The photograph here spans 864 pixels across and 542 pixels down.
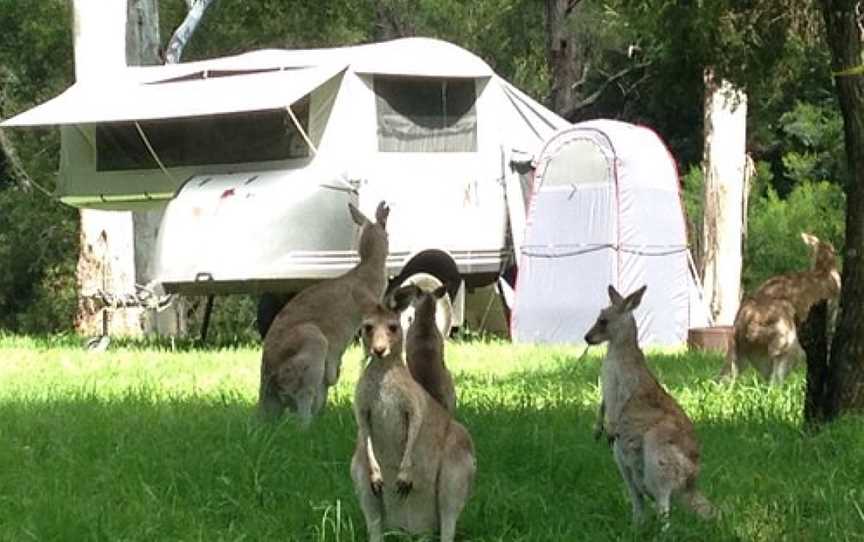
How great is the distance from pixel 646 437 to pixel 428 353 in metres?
2.06

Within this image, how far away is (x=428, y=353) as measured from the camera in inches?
284

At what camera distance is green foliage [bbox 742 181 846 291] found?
2123 centimetres

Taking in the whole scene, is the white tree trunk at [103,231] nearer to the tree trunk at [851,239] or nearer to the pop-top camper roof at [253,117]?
the pop-top camper roof at [253,117]


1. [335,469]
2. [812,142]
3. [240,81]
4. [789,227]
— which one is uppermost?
[240,81]

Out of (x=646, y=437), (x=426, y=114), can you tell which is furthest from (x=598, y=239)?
(x=646, y=437)

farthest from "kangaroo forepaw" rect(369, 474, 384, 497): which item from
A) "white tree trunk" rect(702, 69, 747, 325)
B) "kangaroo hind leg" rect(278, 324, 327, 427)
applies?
"white tree trunk" rect(702, 69, 747, 325)

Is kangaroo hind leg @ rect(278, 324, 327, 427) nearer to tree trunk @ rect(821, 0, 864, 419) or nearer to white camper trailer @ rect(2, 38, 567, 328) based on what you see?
tree trunk @ rect(821, 0, 864, 419)

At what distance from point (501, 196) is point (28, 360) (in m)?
5.45

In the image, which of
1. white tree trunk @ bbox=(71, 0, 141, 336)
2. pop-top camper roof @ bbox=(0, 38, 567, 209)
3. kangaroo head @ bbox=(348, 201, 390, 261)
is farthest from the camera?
white tree trunk @ bbox=(71, 0, 141, 336)

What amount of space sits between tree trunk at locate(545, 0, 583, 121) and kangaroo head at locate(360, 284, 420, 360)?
20.9m

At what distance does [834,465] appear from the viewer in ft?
21.6

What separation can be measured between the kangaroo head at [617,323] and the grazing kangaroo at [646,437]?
5.2 inches

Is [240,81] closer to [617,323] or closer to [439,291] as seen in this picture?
[439,291]

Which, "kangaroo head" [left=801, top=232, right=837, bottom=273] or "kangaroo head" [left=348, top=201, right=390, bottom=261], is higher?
"kangaroo head" [left=348, top=201, right=390, bottom=261]
